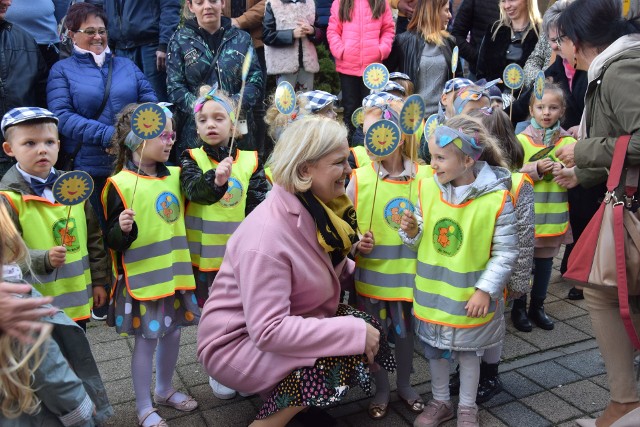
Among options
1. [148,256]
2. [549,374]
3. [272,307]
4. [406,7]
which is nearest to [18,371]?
[272,307]

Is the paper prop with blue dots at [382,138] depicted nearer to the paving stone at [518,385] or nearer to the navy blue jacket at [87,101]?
the paving stone at [518,385]

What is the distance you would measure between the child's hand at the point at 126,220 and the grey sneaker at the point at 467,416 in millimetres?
1794

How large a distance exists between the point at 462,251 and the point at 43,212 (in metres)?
1.91

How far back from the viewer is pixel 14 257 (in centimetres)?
220

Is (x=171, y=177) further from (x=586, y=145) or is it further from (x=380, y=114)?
(x=586, y=145)

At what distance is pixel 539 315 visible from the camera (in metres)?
4.52

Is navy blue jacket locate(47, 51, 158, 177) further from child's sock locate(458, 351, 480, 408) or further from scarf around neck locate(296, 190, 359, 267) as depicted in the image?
child's sock locate(458, 351, 480, 408)

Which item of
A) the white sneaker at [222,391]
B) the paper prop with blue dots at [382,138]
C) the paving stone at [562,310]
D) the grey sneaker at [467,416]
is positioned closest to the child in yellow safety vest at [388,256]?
the paper prop with blue dots at [382,138]

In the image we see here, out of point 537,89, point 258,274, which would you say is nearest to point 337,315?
point 258,274

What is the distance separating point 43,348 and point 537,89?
325 centimetres

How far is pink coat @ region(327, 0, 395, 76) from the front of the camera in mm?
6043

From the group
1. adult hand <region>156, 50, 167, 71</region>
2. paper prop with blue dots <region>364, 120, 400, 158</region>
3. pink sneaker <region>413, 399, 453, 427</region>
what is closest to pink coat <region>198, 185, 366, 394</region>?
paper prop with blue dots <region>364, 120, 400, 158</region>

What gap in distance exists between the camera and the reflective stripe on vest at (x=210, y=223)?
3.52 metres

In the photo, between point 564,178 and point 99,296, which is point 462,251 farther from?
point 99,296
